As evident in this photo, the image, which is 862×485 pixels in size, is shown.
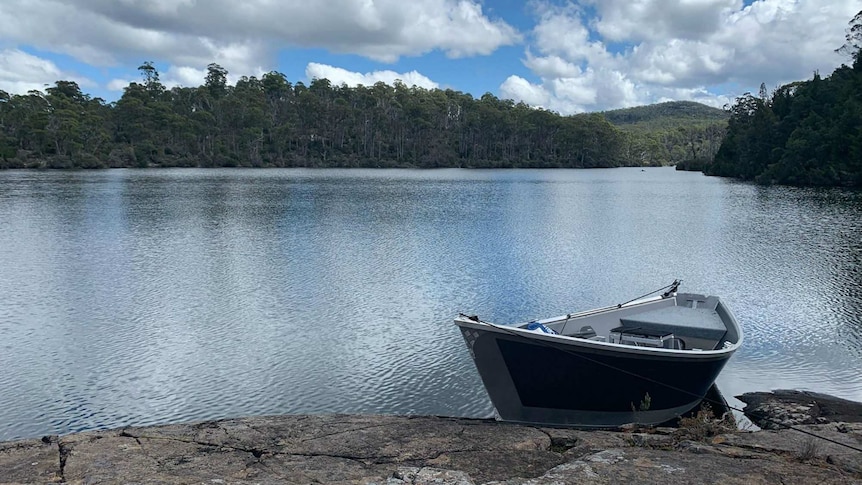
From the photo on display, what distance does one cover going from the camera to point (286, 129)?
149 metres

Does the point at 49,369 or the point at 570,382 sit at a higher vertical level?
the point at 570,382

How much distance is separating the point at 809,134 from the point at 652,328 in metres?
76.8

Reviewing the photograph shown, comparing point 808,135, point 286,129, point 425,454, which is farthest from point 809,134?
point 286,129

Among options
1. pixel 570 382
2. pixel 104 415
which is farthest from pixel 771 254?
pixel 104 415

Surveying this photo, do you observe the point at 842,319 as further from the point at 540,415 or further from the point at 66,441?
the point at 66,441

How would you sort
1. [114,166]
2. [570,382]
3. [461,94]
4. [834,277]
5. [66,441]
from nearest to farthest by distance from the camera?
1. [66,441]
2. [570,382]
3. [834,277]
4. [114,166]
5. [461,94]

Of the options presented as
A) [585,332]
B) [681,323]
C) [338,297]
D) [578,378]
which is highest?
[681,323]

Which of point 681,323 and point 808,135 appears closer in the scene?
point 681,323

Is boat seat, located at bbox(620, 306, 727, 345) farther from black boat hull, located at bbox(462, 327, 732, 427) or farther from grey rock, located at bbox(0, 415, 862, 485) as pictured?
grey rock, located at bbox(0, 415, 862, 485)

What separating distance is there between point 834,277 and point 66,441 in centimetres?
2445

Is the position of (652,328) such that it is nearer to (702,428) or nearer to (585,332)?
(585,332)

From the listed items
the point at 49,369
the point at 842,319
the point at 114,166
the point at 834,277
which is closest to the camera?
the point at 49,369

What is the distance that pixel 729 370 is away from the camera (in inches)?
515

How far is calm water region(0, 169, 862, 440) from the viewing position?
11.8m
